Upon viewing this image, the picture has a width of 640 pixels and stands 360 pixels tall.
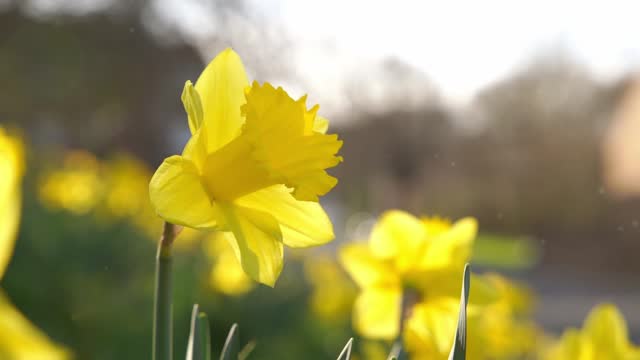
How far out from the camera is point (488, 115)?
1497 cm

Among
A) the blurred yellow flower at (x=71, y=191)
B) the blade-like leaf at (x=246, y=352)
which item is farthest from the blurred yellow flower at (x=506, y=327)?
the blurred yellow flower at (x=71, y=191)

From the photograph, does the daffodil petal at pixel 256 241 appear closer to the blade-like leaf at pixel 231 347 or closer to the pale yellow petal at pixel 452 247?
the blade-like leaf at pixel 231 347

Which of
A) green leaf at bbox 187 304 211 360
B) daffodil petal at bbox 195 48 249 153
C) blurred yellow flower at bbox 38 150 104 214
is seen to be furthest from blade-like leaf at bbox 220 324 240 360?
blurred yellow flower at bbox 38 150 104 214

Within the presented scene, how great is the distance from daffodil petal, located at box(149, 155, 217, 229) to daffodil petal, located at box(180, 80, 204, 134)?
0.02 m

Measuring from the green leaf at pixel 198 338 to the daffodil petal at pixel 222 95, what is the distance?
0.10 m

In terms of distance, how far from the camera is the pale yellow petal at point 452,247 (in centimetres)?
78

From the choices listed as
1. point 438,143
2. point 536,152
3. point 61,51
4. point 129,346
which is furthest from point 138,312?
point 438,143

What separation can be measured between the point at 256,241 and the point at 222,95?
0.11 m

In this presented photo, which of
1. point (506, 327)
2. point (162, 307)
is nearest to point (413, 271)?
point (162, 307)

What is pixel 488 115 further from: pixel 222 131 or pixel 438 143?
pixel 222 131

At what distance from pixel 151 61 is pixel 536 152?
7224mm

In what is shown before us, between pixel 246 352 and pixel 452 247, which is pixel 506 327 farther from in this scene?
pixel 246 352

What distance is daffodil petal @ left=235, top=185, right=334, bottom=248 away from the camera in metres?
0.55

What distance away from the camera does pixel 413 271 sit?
0.80 metres
